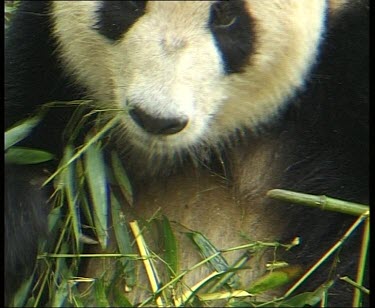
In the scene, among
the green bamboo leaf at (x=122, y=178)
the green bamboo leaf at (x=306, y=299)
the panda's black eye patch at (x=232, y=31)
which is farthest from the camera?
the green bamboo leaf at (x=122, y=178)

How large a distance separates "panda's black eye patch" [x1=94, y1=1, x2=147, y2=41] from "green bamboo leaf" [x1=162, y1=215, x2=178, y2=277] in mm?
594

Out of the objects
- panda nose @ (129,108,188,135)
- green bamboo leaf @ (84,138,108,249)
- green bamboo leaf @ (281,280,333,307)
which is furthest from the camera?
green bamboo leaf @ (84,138,108,249)

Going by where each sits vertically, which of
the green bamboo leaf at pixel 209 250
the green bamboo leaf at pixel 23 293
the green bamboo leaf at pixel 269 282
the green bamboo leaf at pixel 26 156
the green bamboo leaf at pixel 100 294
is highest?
the green bamboo leaf at pixel 26 156

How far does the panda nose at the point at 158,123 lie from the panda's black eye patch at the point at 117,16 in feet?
0.83

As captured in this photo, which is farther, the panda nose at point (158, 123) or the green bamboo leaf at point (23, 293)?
the green bamboo leaf at point (23, 293)

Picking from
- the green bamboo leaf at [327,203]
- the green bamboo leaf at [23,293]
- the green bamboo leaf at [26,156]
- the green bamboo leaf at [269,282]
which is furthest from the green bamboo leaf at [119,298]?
the green bamboo leaf at [327,203]

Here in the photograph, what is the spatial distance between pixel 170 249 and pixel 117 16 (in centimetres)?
71

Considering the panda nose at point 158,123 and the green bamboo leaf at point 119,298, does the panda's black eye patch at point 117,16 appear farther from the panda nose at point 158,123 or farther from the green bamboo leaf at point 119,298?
the green bamboo leaf at point 119,298

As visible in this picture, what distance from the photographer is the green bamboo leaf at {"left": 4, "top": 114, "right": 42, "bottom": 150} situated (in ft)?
10.2

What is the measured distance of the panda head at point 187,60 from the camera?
2.72 metres

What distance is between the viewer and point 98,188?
3.07 m

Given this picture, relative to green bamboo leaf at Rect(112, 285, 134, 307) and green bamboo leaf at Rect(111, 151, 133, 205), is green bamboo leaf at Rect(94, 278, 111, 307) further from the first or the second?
green bamboo leaf at Rect(111, 151, 133, 205)

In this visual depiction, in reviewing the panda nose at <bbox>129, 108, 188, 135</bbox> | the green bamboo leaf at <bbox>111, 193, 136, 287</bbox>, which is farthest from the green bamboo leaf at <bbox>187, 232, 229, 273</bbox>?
the panda nose at <bbox>129, 108, 188, 135</bbox>

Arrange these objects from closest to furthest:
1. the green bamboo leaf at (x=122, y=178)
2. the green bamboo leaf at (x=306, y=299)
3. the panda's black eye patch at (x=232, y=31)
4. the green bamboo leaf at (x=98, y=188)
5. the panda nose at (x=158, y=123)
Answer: the panda nose at (x=158, y=123) → the panda's black eye patch at (x=232, y=31) → the green bamboo leaf at (x=306, y=299) → the green bamboo leaf at (x=98, y=188) → the green bamboo leaf at (x=122, y=178)
